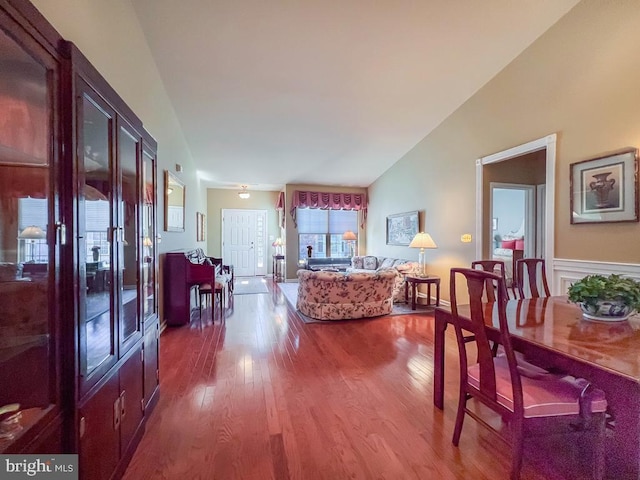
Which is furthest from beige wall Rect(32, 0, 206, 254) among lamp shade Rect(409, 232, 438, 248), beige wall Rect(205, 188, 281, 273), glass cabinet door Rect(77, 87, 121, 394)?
beige wall Rect(205, 188, 281, 273)

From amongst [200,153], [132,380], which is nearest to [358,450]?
[132,380]

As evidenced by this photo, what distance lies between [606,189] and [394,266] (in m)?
3.41

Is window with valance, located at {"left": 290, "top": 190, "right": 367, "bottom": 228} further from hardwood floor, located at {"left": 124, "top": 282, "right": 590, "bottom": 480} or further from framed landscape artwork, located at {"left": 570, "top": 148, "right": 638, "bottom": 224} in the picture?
framed landscape artwork, located at {"left": 570, "top": 148, "right": 638, "bottom": 224}

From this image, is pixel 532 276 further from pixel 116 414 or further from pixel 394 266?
pixel 394 266

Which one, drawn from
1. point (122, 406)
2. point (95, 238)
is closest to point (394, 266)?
point (122, 406)

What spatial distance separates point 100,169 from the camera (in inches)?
52.0

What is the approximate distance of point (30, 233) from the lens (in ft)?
3.34

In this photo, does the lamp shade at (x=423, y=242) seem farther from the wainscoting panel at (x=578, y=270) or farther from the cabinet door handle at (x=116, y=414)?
the cabinet door handle at (x=116, y=414)

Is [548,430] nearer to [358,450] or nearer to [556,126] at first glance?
[358,450]

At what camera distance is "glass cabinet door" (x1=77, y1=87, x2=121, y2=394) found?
110 centimetres

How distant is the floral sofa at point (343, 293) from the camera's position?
4020 millimetres

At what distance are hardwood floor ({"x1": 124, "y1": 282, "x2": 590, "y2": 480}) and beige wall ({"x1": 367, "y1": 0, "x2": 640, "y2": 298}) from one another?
1.87m

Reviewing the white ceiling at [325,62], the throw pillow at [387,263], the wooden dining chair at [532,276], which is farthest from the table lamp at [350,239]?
the wooden dining chair at [532,276]

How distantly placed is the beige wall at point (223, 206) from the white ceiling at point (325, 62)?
3124 millimetres
